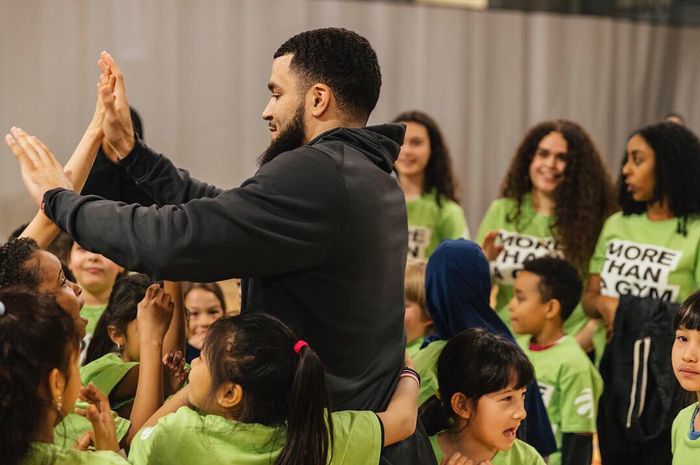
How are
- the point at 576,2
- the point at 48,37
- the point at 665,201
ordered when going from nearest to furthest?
the point at 665,201
the point at 48,37
the point at 576,2

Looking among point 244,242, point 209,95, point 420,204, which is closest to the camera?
point 244,242

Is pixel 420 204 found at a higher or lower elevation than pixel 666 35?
lower

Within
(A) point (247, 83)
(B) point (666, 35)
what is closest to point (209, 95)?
(A) point (247, 83)

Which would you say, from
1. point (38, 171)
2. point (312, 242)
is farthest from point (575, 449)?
point (38, 171)

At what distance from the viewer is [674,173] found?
4531mm

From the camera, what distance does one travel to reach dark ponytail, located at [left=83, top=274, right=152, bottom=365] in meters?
3.07

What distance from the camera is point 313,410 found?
2221 mm

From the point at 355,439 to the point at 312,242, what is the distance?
1.38ft

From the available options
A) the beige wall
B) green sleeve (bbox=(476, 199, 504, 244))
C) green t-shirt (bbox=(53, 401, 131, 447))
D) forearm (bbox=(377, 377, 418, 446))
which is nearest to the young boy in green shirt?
green sleeve (bbox=(476, 199, 504, 244))

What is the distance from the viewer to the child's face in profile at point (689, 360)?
3148 millimetres

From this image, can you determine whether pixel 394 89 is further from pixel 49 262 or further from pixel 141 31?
pixel 49 262

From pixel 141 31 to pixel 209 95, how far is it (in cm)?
55

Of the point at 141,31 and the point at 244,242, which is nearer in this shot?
the point at 244,242

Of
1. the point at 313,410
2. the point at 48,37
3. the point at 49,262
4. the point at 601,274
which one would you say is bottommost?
the point at 601,274
